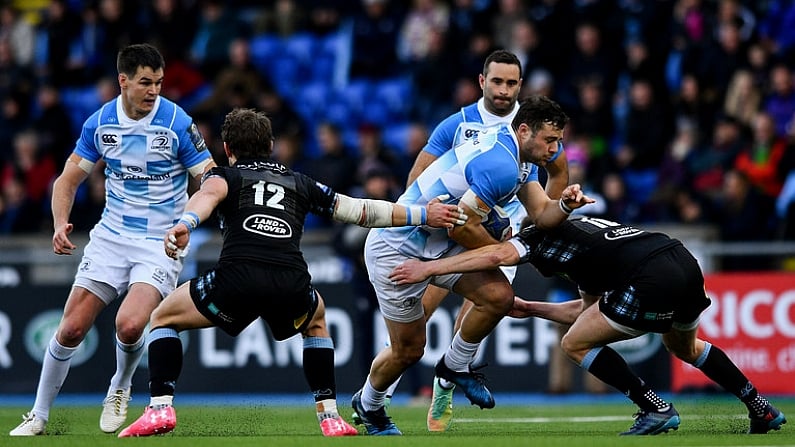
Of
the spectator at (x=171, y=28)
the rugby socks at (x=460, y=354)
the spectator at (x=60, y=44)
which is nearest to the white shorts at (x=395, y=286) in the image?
the rugby socks at (x=460, y=354)

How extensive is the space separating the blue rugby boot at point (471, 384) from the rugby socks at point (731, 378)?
5.00ft

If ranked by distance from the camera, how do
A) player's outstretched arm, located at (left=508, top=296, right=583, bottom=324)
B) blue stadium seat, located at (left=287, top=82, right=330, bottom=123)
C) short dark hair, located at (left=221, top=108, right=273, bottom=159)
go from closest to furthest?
short dark hair, located at (left=221, top=108, right=273, bottom=159), player's outstretched arm, located at (left=508, top=296, right=583, bottom=324), blue stadium seat, located at (left=287, top=82, right=330, bottom=123)

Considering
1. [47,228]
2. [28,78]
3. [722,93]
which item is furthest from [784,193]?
[28,78]

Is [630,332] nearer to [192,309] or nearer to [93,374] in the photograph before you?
[192,309]

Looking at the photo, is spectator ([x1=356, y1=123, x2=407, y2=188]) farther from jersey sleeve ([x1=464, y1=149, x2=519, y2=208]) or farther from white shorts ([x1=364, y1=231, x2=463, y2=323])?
jersey sleeve ([x1=464, y1=149, x2=519, y2=208])

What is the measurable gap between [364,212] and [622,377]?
6.80ft

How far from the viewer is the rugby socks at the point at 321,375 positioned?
9117 millimetres

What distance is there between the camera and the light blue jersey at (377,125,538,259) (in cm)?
920

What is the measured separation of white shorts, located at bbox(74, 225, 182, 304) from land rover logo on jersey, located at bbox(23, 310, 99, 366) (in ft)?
20.8

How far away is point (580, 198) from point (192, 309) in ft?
8.58

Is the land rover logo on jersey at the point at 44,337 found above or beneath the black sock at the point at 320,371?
beneath

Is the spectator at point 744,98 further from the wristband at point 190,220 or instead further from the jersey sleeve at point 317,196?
the wristband at point 190,220

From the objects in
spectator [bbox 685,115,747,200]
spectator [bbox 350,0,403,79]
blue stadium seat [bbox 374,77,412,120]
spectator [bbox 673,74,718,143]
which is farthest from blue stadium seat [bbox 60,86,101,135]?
spectator [bbox 685,115,747,200]

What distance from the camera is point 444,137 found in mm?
→ 10695
